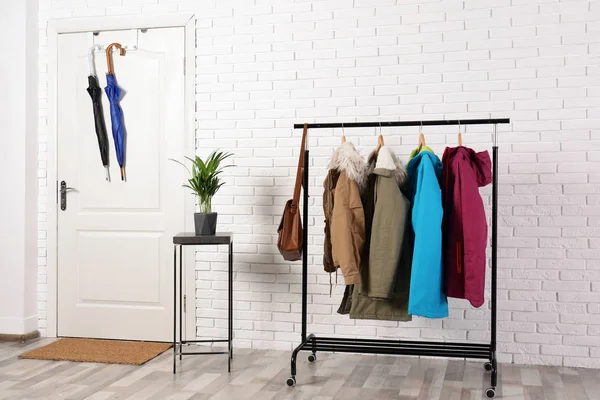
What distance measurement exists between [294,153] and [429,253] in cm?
130

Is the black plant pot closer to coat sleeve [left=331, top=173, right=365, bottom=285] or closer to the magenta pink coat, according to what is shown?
coat sleeve [left=331, top=173, right=365, bottom=285]

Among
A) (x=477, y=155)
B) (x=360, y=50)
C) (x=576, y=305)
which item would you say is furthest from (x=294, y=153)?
(x=576, y=305)

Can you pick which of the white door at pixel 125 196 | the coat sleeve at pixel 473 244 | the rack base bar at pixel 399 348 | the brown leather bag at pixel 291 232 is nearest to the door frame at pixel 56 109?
the white door at pixel 125 196

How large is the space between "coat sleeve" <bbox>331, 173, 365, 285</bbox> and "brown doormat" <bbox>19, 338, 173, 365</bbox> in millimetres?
1387

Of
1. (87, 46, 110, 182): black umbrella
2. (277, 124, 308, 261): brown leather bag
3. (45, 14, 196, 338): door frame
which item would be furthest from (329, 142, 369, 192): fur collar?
(87, 46, 110, 182): black umbrella

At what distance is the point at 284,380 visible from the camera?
12.0ft

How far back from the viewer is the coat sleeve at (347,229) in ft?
11.3

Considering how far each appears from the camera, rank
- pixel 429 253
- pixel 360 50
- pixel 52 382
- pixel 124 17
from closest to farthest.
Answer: pixel 429 253
pixel 52 382
pixel 360 50
pixel 124 17

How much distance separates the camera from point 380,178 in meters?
3.50

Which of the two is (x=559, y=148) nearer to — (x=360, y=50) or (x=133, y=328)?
(x=360, y=50)

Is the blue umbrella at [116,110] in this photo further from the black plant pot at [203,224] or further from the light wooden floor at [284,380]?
the light wooden floor at [284,380]

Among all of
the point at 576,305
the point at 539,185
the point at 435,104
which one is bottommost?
the point at 576,305

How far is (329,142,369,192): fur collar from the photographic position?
3.53 m

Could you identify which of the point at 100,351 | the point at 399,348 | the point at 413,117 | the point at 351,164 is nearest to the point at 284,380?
the point at 399,348
